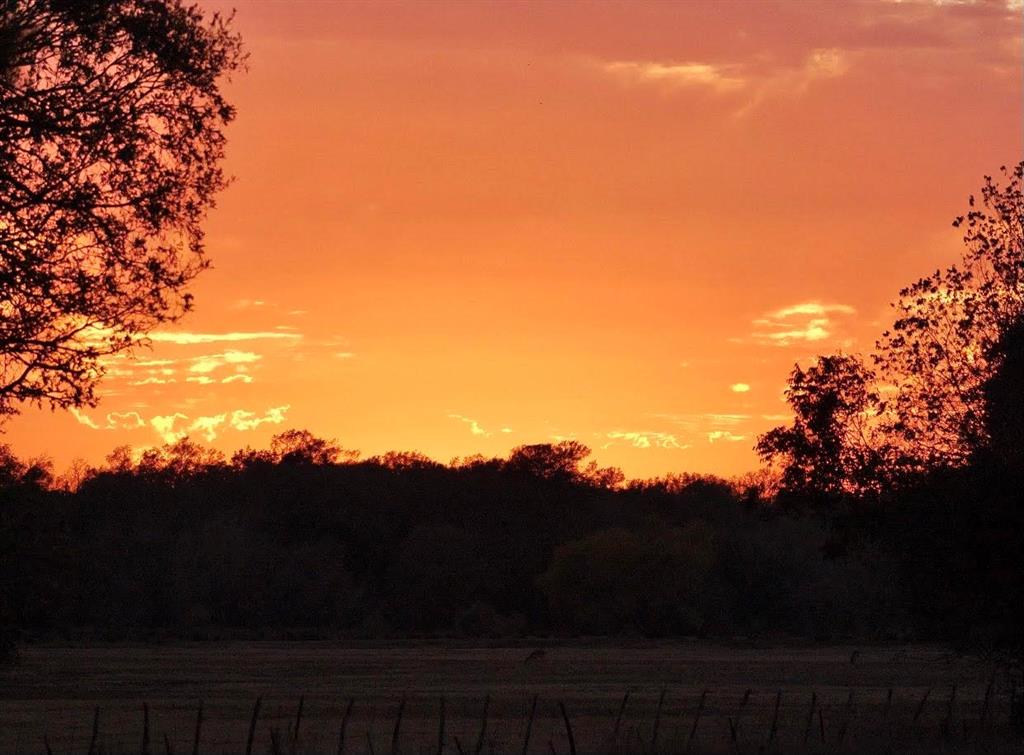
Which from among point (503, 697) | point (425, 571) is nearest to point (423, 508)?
point (425, 571)

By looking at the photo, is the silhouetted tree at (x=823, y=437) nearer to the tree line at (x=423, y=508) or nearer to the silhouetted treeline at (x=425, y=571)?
the tree line at (x=423, y=508)

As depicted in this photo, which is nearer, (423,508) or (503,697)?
(503,697)

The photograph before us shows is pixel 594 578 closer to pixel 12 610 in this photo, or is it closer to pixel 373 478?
pixel 373 478

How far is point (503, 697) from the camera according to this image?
51250mm

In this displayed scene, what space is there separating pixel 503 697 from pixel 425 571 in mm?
66198

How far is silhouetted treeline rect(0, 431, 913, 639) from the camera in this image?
360 ft

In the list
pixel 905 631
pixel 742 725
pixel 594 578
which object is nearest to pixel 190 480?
pixel 594 578

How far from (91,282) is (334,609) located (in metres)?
94.8

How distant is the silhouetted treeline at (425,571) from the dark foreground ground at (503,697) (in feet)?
47.6

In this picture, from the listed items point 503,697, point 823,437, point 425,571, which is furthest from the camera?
point 425,571

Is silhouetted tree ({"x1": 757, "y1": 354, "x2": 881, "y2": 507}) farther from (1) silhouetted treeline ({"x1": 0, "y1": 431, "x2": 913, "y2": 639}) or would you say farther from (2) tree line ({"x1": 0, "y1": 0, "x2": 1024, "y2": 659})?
(1) silhouetted treeline ({"x1": 0, "y1": 431, "x2": 913, "y2": 639})

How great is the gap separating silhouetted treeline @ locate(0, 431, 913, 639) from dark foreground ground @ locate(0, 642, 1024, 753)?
47.6 feet

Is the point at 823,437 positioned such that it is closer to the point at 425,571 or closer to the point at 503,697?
the point at 503,697

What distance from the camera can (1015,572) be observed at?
28609 millimetres
